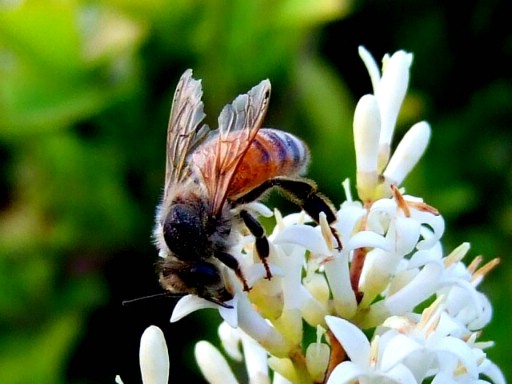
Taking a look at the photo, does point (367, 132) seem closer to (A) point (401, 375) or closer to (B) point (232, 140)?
(B) point (232, 140)

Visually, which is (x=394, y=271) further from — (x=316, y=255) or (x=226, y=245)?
(x=226, y=245)

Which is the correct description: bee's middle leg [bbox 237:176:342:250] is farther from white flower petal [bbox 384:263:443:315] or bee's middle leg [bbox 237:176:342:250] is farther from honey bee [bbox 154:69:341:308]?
white flower petal [bbox 384:263:443:315]

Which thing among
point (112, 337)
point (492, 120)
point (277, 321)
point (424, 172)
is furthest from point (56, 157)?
point (277, 321)

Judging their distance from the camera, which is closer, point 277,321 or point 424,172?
point 277,321

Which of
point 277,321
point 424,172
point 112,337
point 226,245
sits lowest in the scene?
point 112,337

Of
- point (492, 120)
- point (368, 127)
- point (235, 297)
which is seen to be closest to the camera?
point (235, 297)

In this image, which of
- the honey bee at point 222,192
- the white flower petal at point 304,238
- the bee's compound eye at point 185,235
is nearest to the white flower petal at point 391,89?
the honey bee at point 222,192

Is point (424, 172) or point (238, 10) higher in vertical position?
point (238, 10)
